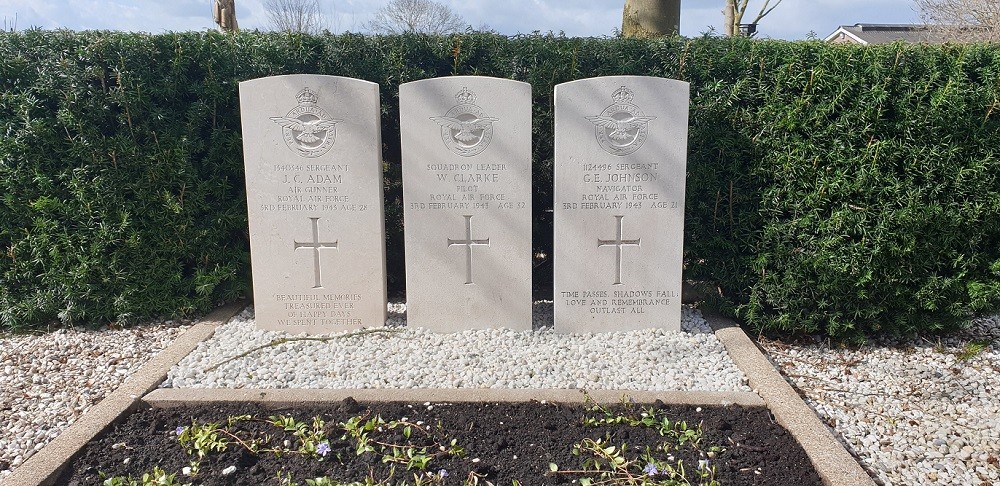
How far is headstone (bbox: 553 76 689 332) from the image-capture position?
449 centimetres

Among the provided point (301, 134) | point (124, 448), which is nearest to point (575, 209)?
point (301, 134)

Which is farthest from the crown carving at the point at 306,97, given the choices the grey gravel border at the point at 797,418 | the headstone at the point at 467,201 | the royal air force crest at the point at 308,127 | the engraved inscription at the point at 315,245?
the grey gravel border at the point at 797,418

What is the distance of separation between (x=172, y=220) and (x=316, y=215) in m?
1.17

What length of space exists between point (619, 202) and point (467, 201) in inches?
41.1

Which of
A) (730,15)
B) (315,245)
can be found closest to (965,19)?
(730,15)

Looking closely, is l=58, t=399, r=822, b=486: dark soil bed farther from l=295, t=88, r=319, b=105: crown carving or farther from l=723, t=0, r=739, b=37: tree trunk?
l=723, t=0, r=739, b=37: tree trunk

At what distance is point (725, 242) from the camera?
481 cm

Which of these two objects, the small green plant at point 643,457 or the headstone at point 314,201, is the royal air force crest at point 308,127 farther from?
the small green plant at point 643,457

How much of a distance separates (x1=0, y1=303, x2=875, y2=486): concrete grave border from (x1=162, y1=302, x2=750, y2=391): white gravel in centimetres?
16

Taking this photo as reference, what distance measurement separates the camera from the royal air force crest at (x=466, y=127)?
4480 mm

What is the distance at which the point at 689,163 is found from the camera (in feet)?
16.1

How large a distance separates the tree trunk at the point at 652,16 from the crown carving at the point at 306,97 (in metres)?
3.85

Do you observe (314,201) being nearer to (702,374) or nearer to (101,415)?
(101,415)

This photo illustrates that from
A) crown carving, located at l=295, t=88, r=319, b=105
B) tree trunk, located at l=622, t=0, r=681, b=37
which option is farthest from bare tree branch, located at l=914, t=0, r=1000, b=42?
crown carving, located at l=295, t=88, r=319, b=105
